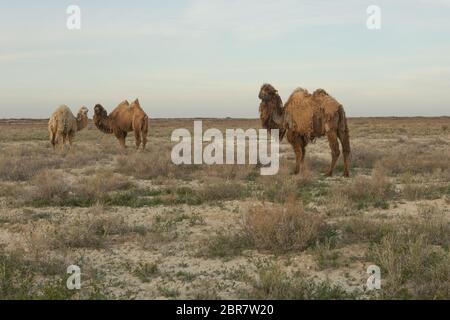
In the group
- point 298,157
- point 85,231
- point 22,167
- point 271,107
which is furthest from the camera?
point 22,167

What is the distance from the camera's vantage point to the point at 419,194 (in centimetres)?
1004

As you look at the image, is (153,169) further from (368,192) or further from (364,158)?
(364,158)

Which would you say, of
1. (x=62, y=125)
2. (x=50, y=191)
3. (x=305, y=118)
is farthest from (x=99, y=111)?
(x=50, y=191)

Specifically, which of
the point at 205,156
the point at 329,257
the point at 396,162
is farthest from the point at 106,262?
the point at 205,156

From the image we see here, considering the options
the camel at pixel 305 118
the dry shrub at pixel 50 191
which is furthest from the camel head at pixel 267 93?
the dry shrub at pixel 50 191

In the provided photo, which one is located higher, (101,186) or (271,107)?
(271,107)

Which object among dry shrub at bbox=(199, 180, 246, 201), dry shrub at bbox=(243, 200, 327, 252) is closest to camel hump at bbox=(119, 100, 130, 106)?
dry shrub at bbox=(199, 180, 246, 201)

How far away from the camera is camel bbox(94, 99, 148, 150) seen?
21062 mm

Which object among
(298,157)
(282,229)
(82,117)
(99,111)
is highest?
(99,111)

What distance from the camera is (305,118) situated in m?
12.9

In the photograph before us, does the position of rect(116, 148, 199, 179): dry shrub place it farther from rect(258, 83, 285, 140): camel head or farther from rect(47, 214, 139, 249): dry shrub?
rect(47, 214, 139, 249): dry shrub

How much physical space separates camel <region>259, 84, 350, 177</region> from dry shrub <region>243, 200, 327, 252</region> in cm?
602

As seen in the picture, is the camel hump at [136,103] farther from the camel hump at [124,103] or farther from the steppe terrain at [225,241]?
the steppe terrain at [225,241]

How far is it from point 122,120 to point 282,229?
1610 centimetres
